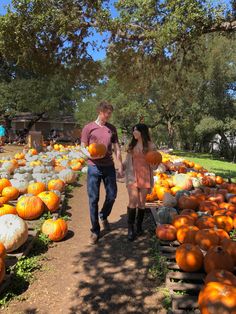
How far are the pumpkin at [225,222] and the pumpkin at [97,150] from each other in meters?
2.12

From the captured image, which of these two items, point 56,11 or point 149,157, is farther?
point 56,11

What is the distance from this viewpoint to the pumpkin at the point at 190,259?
4262 mm

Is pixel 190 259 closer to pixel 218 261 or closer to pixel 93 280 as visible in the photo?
pixel 218 261

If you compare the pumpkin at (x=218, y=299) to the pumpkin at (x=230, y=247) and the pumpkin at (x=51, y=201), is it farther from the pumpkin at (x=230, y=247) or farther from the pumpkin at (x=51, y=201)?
the pumpkin at (x=51, y=201)

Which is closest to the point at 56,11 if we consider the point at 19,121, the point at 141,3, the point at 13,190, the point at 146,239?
the point at 141,3

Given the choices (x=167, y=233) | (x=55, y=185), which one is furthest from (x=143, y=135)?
(x=55, y=185)

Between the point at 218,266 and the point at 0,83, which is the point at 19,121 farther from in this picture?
the point at 218,266

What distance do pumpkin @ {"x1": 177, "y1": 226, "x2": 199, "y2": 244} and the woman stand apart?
83 cm

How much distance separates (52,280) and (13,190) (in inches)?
147

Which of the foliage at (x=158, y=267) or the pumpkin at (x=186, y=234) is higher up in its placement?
the pumpkin at (x=186, y=234)

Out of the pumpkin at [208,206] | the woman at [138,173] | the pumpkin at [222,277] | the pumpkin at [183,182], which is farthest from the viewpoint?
the pumpkin at [183,182]

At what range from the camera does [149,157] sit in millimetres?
5617

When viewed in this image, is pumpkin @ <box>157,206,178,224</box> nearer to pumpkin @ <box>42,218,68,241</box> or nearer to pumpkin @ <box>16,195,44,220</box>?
pumpkin @ <box>42,218,68,241</box>

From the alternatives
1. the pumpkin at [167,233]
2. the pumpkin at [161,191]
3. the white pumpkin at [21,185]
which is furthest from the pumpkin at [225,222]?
the white pumpkin at [21,185]
